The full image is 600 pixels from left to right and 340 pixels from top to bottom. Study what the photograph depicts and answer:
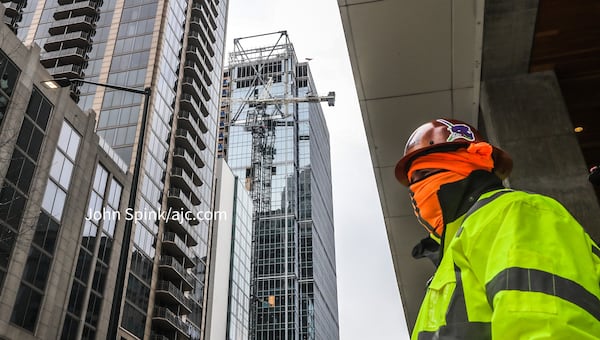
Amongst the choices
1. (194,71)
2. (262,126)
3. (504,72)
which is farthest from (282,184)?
(504,72)

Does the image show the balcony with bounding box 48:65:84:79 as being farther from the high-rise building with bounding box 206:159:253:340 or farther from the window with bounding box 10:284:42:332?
the window with bounding box 10:284:42:332

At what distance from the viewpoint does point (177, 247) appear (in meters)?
54.2

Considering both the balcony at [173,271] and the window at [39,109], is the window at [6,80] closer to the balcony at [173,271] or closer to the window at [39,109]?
the window at [39,109]

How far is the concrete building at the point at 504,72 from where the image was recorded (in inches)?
231

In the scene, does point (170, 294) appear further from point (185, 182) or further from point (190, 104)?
point (190, 104)

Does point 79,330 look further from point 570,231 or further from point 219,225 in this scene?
point 570,231

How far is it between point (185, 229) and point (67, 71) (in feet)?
71.4

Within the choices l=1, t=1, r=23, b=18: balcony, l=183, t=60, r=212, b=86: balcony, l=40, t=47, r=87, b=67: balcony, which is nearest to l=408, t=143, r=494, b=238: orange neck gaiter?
l=40, t=47, r=87, b=67: balcony

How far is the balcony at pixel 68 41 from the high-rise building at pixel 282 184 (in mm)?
65295

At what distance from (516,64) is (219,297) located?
2427 inches

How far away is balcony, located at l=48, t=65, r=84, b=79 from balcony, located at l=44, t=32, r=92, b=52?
3097 mm

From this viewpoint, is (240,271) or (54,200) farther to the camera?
(240,271)

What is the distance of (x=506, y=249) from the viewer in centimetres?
139

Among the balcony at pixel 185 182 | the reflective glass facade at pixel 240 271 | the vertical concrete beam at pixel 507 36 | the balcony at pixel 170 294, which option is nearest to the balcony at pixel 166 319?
the balcony at pixel 170 294
